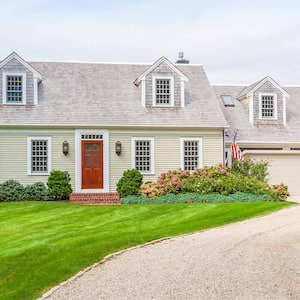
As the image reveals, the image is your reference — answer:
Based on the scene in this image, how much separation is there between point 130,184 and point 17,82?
6812 mm

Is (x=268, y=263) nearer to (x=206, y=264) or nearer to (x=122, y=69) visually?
(x=206, y=264)

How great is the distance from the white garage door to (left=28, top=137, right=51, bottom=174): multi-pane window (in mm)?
9649

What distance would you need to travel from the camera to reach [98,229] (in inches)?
682

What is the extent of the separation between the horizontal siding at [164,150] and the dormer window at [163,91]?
5.20 ft

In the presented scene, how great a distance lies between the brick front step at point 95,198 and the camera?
26.0 m

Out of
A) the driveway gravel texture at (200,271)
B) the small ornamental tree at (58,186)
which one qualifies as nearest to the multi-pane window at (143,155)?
the small ornamental tree at (58,186)

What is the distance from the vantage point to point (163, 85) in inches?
1154

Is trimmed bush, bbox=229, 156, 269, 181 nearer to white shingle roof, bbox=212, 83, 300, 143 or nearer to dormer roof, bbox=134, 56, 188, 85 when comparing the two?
white shingle roof, bbox=212, 83, 300, 143

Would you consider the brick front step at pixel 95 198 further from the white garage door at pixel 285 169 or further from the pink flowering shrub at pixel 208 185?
the white garage door at pixel 285 169

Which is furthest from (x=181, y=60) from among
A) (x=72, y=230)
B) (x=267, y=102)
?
(x=72, y=230)

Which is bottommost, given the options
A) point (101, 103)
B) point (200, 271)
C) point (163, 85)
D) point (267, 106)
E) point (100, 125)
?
point (200, 271)

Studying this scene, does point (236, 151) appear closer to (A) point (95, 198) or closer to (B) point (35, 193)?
(A) point (95, 198)

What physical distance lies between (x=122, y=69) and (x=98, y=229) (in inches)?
594

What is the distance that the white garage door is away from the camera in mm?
30406
